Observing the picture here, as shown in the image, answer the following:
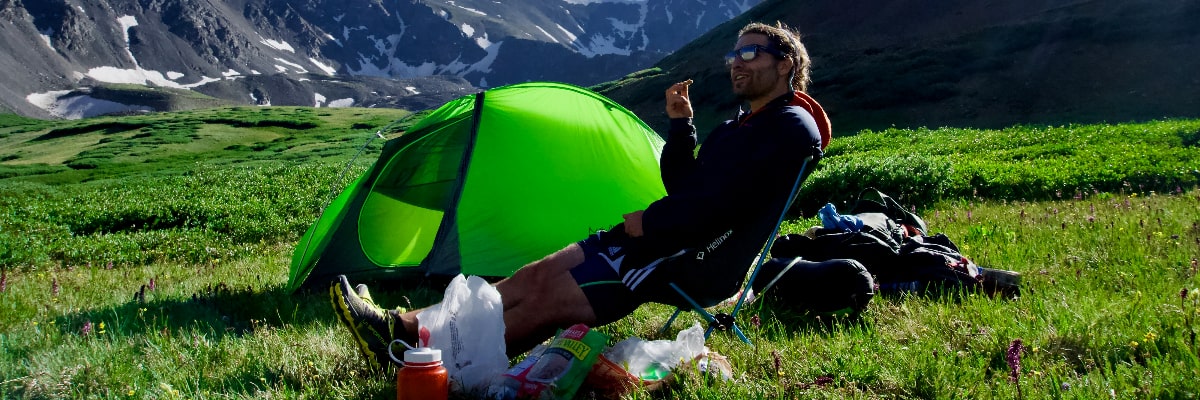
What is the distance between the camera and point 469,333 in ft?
12.5

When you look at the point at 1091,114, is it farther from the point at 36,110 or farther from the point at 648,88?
the point at 36,110

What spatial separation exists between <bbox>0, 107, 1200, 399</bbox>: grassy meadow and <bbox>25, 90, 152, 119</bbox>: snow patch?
197219 mm

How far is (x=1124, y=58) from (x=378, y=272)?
42.8 m

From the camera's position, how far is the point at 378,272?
284 inches

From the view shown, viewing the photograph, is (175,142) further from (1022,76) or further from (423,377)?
(423,377)

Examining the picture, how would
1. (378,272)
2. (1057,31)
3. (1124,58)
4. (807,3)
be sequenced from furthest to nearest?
(807,3) → (1057,31) → (1124,58) → (378,272)

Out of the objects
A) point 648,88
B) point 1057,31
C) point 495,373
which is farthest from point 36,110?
point 495,373

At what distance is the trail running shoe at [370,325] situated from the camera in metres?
4.03

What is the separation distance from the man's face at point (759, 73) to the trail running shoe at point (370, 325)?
2.46m

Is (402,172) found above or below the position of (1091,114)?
above

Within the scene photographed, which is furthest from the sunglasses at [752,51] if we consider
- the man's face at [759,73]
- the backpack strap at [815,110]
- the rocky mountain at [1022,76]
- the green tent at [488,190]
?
the rocky mountain at [1022,76]

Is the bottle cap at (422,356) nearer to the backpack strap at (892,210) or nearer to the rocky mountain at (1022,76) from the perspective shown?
the backpack strap at (892,210)

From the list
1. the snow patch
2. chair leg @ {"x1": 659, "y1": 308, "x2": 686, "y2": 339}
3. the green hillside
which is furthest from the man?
the snow patch

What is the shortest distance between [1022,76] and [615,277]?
140 ft
